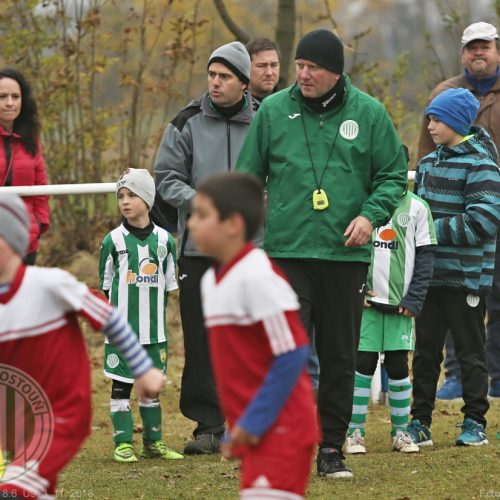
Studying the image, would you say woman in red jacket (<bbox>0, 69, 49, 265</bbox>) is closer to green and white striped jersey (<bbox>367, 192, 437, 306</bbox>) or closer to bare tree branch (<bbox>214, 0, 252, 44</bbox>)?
green and white striped jersey (<bbox>367, 192, 437, 306</bbox>)

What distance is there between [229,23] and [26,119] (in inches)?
244

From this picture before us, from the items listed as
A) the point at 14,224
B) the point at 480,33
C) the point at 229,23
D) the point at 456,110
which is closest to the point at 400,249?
the point at 456,110

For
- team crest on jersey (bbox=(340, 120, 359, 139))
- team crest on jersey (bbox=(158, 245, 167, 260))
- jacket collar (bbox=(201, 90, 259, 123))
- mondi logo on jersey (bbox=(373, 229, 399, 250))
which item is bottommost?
team crest on jersey (bbox=(158, 245, 167, 260))

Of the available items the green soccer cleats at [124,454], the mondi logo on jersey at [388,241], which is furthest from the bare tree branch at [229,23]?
the green soccer cleats at [124,454]

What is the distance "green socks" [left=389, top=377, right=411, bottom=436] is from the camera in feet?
19.6

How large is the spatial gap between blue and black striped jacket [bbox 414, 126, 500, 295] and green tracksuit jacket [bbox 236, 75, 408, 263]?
39.8 inches

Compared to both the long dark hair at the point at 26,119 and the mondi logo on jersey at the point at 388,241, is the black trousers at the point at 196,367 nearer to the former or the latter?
the mondi logo on jersey at the point at 388,241

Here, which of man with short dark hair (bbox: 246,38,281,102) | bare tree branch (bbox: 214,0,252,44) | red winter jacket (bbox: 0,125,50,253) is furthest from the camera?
bare tree branch (bbox: 214,0,252,44)

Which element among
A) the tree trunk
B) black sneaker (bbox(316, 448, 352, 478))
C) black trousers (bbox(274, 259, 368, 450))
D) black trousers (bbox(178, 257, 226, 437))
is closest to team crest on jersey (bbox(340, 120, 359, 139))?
black trousers (bbox(274, 259, 368, 450))

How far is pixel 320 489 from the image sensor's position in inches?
185

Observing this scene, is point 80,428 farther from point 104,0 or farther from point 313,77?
point 104,0

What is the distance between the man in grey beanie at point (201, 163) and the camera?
236 inches

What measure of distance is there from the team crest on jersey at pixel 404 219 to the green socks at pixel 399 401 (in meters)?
1.09

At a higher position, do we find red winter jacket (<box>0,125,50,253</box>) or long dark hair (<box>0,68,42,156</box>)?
long dark hair (<box>0,68,42,156</box>)
